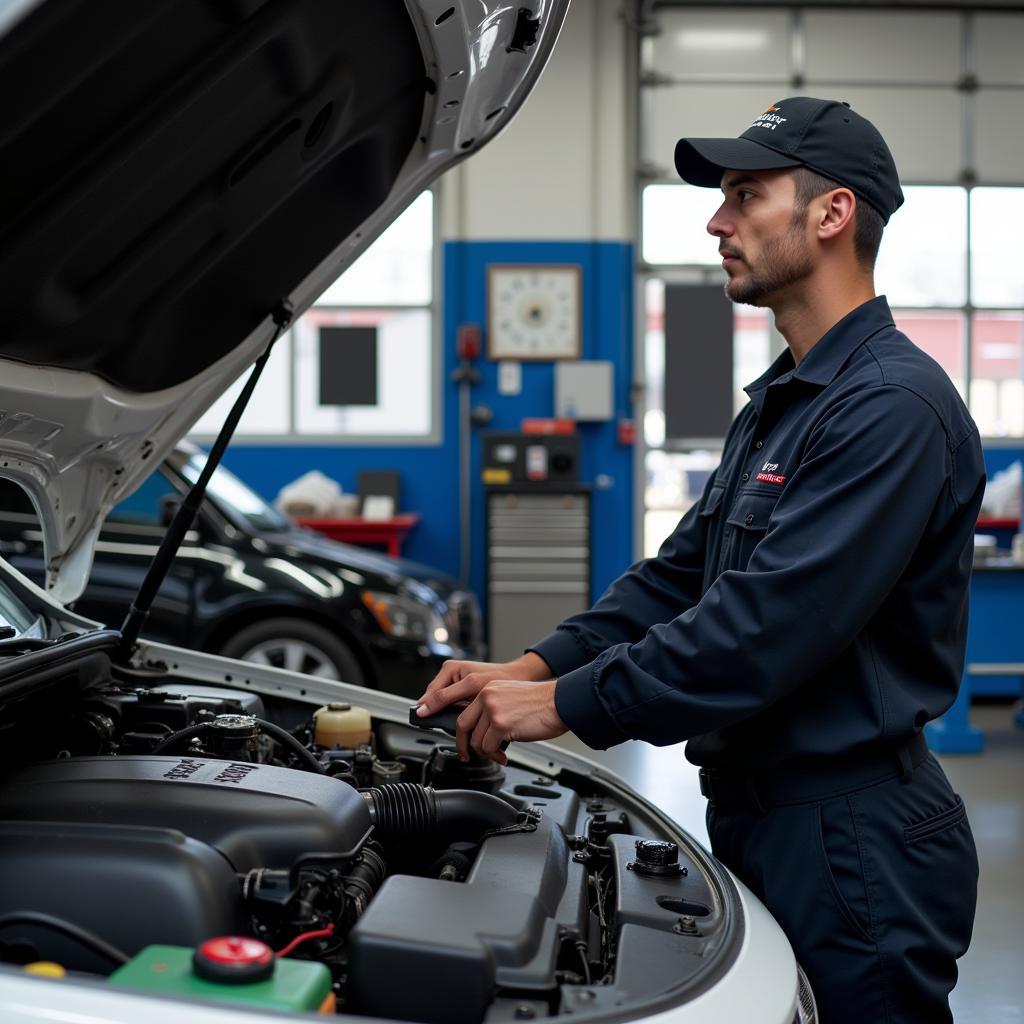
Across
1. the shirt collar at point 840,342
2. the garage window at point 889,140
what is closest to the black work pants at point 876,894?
the shirt collar at point 840,342

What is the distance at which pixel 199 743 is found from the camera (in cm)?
158

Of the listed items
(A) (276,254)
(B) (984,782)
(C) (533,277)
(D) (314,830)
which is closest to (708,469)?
(C) (533,277)

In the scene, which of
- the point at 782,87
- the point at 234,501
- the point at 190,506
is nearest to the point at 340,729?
the point at 190,506

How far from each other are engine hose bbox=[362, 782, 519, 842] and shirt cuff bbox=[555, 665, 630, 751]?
22cm

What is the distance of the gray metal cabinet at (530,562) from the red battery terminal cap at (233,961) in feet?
18.5

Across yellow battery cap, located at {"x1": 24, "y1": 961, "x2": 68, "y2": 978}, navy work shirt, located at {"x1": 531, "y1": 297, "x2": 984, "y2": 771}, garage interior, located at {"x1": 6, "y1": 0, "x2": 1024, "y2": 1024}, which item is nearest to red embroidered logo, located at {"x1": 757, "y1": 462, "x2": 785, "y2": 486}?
navy work shirt, located at {"x1": 531, "y1": 297, "x2": 984, "y2": 771}

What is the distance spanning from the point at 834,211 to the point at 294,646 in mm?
3264

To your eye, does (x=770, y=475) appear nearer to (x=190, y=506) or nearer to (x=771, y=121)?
(x=771, y=121)

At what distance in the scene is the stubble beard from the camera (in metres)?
1.48

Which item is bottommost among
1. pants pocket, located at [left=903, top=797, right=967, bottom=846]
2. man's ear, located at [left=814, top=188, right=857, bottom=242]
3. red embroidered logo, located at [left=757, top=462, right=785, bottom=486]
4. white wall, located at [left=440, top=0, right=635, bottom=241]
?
pants pocket, located at [left=903, top=797, right=967, bottom=846]

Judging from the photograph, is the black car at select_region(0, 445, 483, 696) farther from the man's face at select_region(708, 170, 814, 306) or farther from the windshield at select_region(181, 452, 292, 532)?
the man's face at select_region(708, 170, 814, 306)

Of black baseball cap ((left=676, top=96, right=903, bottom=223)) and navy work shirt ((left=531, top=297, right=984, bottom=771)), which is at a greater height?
black baseball cap ((left=676, top=96, right=903, bottom=223))

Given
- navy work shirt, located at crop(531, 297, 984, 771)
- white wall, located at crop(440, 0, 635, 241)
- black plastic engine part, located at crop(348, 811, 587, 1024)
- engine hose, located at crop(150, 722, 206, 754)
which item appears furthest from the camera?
white wall, located at crop(440, 0, 635, 241)

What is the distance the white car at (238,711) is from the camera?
1.03 m
